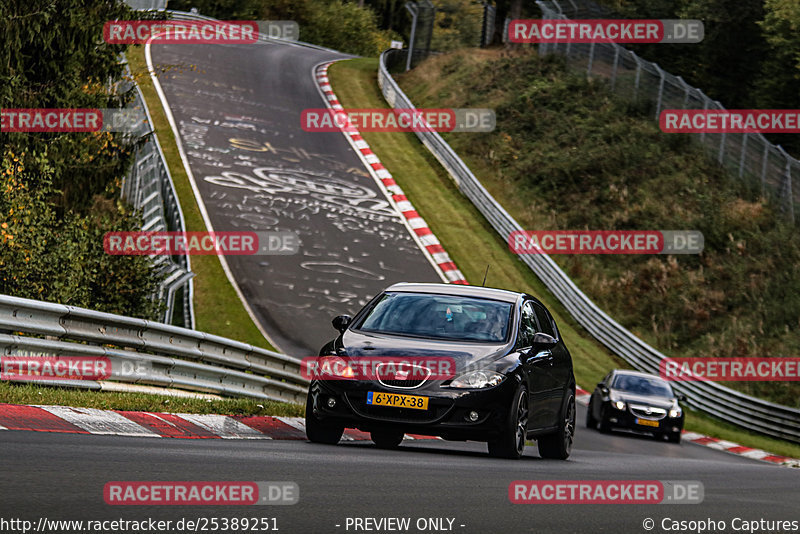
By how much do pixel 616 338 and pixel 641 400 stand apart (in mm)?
7044

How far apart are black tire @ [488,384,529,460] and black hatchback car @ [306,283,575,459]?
0.4 inches

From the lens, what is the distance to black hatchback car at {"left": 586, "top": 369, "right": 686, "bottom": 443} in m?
21.1

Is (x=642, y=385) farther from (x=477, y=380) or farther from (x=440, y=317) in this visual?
(x=477, y=380)

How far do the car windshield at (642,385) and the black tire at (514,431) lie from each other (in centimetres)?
1165

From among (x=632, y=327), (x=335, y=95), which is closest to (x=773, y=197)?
(x=632, y=327)

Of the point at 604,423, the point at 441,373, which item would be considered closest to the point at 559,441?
the point at 441,373

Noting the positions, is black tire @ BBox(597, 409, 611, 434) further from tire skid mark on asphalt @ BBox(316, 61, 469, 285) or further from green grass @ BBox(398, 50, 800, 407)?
tire skid mark on asphalt @ BBox(316, 61, 469, 285)

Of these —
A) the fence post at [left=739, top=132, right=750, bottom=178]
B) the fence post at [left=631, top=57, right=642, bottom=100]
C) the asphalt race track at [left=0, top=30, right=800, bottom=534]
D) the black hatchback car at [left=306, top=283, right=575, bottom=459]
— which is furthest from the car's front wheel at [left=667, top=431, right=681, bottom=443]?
the fence post at [left=631, top=57, right=642, bottom=100]

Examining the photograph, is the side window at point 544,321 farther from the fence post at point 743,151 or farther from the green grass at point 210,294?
the fence post at point 743,151

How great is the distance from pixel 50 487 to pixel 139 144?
15.9 m

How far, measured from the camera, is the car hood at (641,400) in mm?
21141

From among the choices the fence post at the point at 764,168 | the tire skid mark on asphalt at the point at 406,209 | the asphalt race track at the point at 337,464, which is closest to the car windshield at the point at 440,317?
the asphalt race track at the point at 337,464

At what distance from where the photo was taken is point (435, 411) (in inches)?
378

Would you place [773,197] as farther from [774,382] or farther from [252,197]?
[252,197]
